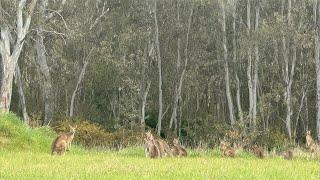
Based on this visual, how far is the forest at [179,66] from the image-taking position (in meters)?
40.2

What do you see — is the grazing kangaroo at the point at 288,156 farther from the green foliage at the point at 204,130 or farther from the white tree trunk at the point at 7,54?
the green foliage at the point at 204,130

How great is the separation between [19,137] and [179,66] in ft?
85.2

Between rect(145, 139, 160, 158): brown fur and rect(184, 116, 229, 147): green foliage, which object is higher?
rect(145, 139, 160, 158): brown fur

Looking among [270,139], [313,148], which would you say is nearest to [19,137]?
[313,148]

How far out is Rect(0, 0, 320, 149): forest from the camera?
40156mm

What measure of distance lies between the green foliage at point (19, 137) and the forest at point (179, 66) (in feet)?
58.1

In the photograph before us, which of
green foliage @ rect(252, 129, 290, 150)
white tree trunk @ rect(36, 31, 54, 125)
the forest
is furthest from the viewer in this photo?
the forest

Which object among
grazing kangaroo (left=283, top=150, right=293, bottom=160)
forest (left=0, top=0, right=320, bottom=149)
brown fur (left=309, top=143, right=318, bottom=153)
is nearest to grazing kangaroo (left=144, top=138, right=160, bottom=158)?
grazing kangaroo (left=283, top=150, right=293, bottom=160)

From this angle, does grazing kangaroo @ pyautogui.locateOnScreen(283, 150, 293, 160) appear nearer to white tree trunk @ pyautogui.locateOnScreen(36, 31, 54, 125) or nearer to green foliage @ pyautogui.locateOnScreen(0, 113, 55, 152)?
green foliage @ pyautogui.locateOnScreen(0, 113, 55, 152)

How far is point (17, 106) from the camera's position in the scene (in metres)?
42.5

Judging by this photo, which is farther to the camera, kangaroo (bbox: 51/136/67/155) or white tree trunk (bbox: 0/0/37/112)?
white tree trunk (bbox: 0/0/37/112)

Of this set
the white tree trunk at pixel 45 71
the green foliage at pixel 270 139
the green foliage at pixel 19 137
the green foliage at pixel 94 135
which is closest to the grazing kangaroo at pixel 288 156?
the green foliage at pixel 19 137

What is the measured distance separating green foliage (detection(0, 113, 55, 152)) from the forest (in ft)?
58.1

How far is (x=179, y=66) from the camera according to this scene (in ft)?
145
